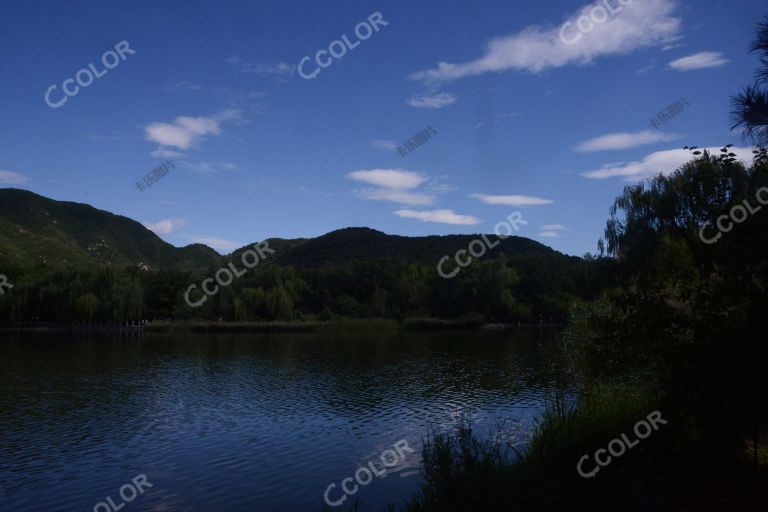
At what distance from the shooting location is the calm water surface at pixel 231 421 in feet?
45.0

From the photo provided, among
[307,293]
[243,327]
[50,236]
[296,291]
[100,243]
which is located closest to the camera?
[243,327]

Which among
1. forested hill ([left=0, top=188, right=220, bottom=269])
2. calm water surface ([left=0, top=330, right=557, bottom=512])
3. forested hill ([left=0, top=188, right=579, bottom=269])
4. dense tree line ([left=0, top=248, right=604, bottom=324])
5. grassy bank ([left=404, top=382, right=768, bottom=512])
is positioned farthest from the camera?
forested hill ([left=0, top=188, right=579, bottom=269])

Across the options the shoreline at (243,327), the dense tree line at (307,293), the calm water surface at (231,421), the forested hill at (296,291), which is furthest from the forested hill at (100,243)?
the calm water surface at (231,421)

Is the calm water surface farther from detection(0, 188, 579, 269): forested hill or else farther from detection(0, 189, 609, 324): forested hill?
detection(0, 188, 579, 269): forested hill

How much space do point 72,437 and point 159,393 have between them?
8.74 metres

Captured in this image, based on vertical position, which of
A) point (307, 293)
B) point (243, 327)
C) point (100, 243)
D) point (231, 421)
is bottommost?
point (231, 421)

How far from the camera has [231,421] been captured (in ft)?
70.1

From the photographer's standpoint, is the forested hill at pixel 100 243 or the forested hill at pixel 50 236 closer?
the forested hill at pixel 50 236

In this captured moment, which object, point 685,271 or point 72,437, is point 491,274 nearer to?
point 72,437

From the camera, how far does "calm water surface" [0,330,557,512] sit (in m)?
13.7

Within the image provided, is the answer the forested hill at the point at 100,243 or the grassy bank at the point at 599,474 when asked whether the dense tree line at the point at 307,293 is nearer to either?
the forested hill at the point at 100,243

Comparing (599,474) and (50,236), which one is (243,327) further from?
(50,236)

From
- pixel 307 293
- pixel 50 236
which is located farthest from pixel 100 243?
pixel 307 293

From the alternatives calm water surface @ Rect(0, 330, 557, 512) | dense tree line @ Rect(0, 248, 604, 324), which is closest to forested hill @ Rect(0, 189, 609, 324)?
dense tree line @ Rect(0, 248, 604, 324)
